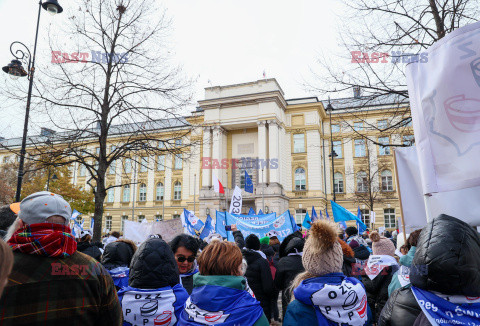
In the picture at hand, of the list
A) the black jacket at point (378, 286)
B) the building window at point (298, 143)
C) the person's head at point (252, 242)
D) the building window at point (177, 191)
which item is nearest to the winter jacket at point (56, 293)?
the black jacket at point (378, 286)

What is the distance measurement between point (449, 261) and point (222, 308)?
145cm

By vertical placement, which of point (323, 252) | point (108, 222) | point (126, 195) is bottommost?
point (108, 222)

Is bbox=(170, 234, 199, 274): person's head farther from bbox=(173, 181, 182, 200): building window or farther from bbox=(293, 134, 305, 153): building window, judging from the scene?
bbox=(173, 181, 182, 200): building window

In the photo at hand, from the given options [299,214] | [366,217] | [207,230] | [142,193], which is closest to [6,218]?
[207,230]

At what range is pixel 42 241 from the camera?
73.4 inches

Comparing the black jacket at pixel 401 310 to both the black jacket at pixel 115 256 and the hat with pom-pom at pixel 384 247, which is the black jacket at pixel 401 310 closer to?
the hat with pom-pom at pixel 384 247

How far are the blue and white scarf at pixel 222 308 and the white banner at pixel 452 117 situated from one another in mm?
1583

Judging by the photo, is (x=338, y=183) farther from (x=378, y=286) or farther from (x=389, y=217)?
(x=378, y=286)

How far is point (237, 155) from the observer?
41.8 m

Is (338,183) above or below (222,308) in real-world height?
above

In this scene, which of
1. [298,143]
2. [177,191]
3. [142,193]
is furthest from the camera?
[142,193]

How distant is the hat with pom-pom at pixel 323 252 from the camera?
2.61 metres

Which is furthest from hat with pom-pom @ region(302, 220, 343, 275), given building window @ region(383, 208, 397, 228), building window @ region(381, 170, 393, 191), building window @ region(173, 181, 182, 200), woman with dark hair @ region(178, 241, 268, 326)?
building window @ region(173, 181, 182, 200)

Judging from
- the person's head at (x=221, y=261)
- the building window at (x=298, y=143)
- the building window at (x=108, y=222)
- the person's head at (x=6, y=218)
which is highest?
the building window at (x=298, y=143)
